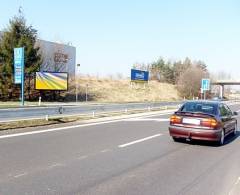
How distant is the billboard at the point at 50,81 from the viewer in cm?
4569

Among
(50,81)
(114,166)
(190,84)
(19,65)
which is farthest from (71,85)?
(114,166)

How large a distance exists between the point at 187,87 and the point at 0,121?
227ft

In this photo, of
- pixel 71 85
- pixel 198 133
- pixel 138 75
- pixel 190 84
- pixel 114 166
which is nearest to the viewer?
pixel 114 166

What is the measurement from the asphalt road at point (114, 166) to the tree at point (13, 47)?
32.2 meters

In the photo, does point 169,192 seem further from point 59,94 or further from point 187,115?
point 59,94

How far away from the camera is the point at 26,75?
151ft

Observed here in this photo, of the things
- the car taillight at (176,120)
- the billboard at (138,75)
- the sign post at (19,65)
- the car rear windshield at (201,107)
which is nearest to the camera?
the car taillight at (176,120)

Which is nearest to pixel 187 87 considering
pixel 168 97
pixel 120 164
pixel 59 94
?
pixel 168 97

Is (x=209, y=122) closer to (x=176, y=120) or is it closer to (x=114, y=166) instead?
(x=176, y=120)

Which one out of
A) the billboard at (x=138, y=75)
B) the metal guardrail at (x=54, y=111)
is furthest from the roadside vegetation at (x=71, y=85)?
the metal guardrail at (x=54, y=111)

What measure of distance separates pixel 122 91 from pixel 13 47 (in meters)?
27.3

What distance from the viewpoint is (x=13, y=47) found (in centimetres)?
4512

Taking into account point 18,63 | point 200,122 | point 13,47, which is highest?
point 13,47

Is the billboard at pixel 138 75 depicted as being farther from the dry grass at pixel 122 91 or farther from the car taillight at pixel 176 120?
the car taillight at pixel 176 120
